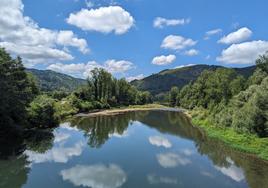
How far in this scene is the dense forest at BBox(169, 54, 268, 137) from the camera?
42.4 metres

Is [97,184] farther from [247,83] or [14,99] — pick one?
[247,83]

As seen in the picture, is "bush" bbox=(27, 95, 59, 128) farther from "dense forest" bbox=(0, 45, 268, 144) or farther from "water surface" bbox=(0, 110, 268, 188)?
"water surface" bbox=(0, 110, 268, 188)

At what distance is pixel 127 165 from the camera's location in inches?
1179

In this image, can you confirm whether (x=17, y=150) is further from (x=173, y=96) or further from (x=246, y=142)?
(x=173, y=96)

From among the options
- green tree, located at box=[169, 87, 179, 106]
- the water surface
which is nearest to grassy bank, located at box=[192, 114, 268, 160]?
the water surface

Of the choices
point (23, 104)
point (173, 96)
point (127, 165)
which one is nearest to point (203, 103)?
point (23, 104)

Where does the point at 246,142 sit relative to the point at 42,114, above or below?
below

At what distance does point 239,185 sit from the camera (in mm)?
24234

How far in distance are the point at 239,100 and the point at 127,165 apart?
34180 millimetres

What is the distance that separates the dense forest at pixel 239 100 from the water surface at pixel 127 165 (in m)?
6.10

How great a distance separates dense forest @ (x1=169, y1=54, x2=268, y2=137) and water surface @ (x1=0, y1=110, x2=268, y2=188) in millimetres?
6102

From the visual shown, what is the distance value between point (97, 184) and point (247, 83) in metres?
57.8

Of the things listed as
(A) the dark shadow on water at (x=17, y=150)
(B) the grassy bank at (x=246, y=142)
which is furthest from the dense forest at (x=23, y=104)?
(B) the grassy bank at (x=246, y=142)

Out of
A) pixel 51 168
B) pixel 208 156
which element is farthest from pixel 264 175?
pixel 51 168
